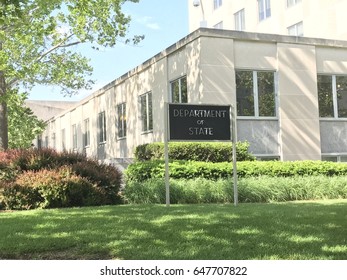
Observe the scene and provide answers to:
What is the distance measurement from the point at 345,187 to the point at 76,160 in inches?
311

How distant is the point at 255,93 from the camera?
712 inches

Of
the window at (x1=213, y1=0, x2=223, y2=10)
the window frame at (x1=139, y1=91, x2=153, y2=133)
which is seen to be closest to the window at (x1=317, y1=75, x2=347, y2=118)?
the window frame at (x1=139, y1=91, x2=153, y2=133)

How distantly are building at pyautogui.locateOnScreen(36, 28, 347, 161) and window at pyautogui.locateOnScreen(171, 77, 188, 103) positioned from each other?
0.9 inches

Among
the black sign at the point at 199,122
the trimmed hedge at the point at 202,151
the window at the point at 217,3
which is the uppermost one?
the window at the point at 217,3

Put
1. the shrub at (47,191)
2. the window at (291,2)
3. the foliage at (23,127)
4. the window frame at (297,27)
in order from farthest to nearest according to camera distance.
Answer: the window at (291,2)
the window frame at (297,27)
the foliage at (23,127)
the shrub at (47,191)

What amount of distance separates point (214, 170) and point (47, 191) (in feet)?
16.3

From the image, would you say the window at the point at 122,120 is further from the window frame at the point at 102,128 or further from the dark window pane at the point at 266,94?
the dark window pane at the point at 266,94

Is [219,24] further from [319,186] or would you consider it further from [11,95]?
[319,186]

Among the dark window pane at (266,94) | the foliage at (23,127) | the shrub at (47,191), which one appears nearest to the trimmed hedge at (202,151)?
the dark window pane at (266,94)

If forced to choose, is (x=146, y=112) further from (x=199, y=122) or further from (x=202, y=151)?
(x=199, y=122)

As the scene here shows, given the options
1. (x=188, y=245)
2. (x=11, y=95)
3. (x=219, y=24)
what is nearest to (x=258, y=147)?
(x=11, y=95)

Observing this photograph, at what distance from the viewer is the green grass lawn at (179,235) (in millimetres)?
5730

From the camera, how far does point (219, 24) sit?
37750 millimetres

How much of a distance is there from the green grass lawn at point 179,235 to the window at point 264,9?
25734 millimetres
